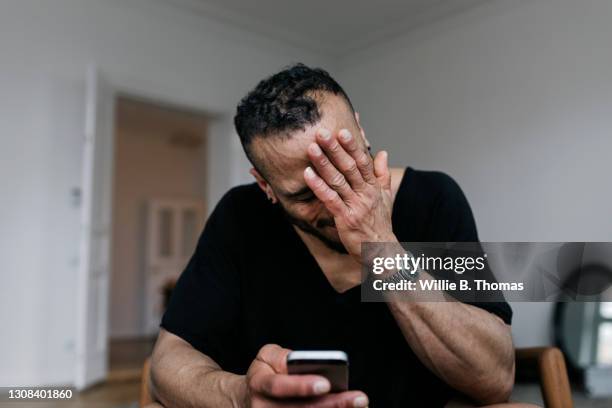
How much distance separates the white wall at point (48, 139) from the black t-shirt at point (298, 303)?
288 centimetres

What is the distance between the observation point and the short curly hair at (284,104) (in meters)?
0.88

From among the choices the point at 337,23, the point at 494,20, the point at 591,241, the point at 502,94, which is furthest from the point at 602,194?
the point at 337,23

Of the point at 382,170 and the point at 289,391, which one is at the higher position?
the point at 382,170

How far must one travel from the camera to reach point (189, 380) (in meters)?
0.80

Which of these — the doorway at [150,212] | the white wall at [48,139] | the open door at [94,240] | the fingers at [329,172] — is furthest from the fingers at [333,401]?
the doorway at [150,212]

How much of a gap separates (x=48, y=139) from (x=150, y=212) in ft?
14.5

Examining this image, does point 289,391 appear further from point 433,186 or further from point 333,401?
point 433,186

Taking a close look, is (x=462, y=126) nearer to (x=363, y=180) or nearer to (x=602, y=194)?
(x=602, y=194)

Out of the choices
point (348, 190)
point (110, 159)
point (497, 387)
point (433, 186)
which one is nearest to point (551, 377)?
point (497, 387)

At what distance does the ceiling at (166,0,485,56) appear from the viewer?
4.25 metres

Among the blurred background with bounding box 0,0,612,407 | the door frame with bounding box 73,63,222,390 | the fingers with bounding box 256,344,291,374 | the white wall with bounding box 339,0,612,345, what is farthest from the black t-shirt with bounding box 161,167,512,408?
the white wall with bounding box 339,0,612,345

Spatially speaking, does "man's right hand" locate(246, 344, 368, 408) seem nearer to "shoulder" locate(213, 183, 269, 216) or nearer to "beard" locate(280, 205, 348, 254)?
"beard" locate(280, 205, 348, 254)

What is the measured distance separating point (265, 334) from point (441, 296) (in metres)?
0.43

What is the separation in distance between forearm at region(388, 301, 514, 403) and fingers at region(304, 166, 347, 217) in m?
0.17
